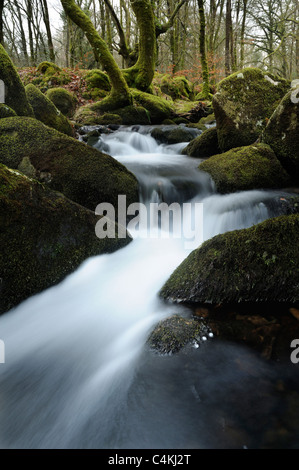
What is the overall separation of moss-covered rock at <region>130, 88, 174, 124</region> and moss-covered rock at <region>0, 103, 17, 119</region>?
7807 millimetres

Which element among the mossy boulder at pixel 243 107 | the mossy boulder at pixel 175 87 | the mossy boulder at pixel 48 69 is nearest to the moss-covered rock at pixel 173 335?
the mossy boulder at pixel 243 107

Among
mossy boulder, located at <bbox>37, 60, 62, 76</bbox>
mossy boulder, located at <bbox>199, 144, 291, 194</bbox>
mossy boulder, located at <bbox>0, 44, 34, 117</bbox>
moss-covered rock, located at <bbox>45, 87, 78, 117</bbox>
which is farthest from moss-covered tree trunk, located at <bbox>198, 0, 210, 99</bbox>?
mossy boulder, located at <bbox>0, 44, 34, 117</bbox>

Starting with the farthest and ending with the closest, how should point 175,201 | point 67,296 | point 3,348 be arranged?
point 175,201
point 67,296
point 3,348

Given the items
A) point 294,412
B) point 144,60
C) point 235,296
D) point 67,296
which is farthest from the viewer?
point 144,60

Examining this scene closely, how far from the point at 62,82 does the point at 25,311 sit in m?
14.5

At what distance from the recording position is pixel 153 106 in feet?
38.7

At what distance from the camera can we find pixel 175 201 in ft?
17.2

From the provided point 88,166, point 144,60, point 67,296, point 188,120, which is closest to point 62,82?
point 144,60

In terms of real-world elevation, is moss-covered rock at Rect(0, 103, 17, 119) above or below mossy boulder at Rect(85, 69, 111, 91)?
below

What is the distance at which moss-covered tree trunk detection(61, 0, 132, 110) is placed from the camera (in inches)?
345

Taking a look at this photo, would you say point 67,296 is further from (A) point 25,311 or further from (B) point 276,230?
(B) point 276,230

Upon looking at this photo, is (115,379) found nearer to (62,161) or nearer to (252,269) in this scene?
(252,269)

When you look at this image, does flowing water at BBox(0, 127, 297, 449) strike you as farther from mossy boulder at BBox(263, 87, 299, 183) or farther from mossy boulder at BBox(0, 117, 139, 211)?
mossy boulder at BBox(263, 87, 299, 183)

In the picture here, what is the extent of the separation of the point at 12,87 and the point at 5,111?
1.90 ft
